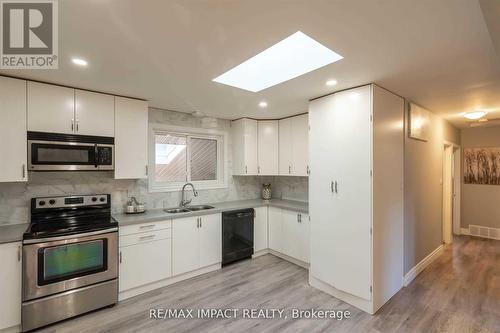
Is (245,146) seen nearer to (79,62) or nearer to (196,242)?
(196,242)

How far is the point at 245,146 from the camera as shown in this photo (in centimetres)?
417

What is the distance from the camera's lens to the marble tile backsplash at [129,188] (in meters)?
2.55

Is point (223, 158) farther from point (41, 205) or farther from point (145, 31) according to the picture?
point (145, 31)

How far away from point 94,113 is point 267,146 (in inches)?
105

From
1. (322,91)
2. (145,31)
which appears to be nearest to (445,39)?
(322,91)

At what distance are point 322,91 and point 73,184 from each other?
10.4ft

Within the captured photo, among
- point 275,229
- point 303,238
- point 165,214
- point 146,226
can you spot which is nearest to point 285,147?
point 275,229

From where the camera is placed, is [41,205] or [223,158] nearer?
[41,205]

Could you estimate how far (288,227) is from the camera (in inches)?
148

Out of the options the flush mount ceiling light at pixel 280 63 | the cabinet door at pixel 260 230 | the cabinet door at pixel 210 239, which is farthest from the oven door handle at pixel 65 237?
the cabinet door at pixel 260 230

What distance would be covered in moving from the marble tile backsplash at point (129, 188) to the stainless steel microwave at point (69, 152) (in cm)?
38

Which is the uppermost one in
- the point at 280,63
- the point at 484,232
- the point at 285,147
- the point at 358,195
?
the point at 280,63

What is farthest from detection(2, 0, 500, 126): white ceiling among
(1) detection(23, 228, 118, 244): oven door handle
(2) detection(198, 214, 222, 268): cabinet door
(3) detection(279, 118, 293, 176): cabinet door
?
(2) detection(198, 214, 222, 268): cabinet door

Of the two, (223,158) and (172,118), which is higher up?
(172,118)
